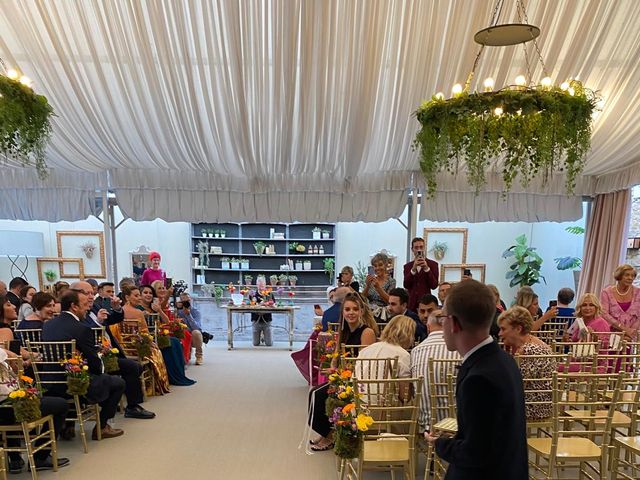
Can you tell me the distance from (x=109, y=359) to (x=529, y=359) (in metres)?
3.65

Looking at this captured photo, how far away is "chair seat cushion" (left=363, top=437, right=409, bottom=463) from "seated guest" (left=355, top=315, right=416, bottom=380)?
44cm

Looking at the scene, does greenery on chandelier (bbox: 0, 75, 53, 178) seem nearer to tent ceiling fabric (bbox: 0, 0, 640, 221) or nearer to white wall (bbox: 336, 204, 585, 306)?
tent ceiling fabric (bbox: 0, 0, 640, 221)

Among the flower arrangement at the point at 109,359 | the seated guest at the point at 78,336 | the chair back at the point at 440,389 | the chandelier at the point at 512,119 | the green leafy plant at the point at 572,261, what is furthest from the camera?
the green leafy plant at the point at 572,261

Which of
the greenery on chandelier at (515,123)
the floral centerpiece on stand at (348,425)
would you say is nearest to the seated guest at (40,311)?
the floral centerpiece on stand at (348,425)

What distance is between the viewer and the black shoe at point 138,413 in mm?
4121

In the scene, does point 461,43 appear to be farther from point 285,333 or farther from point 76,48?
point 285,333

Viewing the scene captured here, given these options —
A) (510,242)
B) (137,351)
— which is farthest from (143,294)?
(510,242)

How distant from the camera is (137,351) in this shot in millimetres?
4531

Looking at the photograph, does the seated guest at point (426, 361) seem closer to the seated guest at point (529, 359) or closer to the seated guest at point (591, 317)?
the seated guest at point (529, 359)

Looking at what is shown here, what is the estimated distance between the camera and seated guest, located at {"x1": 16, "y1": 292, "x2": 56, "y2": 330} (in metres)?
3.66

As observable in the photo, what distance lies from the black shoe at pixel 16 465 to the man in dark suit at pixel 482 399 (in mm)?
3471

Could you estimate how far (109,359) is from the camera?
3844 millimetres

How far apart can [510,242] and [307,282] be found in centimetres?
502

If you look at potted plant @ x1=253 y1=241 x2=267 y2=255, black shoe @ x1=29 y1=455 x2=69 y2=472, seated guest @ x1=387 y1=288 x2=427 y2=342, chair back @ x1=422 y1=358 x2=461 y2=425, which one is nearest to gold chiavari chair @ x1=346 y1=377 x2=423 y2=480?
chair back @ x1=422 y1=358 x2=461 y2=425
